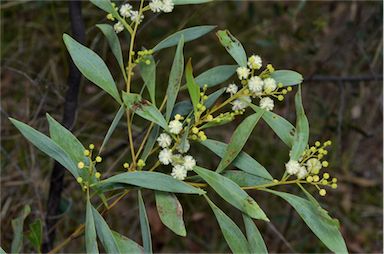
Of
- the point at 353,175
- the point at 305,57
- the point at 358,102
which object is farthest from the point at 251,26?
the point at 353,175

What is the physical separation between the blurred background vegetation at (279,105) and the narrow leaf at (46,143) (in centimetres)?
100

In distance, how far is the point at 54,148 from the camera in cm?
88

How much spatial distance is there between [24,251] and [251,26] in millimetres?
1373

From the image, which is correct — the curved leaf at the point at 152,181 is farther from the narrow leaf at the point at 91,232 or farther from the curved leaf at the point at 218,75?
the curved leaf at the point at 218,75

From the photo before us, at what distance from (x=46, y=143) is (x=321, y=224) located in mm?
397

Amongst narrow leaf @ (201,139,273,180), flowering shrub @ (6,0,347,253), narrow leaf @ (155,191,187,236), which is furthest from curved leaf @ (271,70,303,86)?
narrow leaf @ (155,191,187,236)

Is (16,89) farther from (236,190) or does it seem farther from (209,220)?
(236,190)

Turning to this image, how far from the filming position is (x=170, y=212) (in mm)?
869

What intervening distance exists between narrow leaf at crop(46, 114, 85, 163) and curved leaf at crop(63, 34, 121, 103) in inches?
3.3

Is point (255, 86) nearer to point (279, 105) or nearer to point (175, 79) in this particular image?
point (175, 79)

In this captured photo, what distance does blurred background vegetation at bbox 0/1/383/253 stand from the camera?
6.71 feet

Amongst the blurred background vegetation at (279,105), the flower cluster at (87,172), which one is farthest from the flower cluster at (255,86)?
the blurred background vegetation at (279,105)

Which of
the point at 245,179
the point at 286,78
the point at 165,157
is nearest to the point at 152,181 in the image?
the point at 165,157

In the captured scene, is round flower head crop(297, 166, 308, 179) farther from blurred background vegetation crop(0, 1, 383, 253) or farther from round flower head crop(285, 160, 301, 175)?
blurred background vegetation crop(0, 1, 383, 253)
